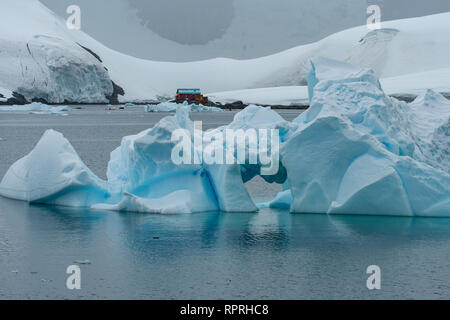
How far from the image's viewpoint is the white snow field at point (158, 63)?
76.6m

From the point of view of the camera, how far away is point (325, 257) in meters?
8.17

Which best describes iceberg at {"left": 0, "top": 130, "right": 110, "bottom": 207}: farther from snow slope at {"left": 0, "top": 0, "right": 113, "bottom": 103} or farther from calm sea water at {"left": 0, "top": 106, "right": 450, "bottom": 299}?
snow slope at {"left": 0, "top": 0, "right": 113, "bottom": 103}

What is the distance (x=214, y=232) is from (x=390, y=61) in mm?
80280

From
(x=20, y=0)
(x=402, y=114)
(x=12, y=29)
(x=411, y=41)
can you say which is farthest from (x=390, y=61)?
(x=402, y=114)

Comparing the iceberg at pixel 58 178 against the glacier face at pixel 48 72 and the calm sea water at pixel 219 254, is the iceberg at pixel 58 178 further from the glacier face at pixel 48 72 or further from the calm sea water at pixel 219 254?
the glacier face at pixel 48 72

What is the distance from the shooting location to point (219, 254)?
834cm

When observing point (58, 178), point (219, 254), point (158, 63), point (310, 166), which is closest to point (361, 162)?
point (310, 166)

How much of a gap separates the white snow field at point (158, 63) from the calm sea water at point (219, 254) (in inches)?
2023

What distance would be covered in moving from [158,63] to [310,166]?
114802 mm

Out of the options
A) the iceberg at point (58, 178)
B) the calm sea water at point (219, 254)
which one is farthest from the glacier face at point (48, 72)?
the calm sea water at point (219, 254)

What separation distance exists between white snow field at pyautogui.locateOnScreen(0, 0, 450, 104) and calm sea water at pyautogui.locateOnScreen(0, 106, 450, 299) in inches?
2023

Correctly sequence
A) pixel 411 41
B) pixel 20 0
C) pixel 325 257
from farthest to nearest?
pixel 20 0, pixel 411 41, pixel 325 257

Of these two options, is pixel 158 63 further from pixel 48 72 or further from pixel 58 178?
pixel 58 178
